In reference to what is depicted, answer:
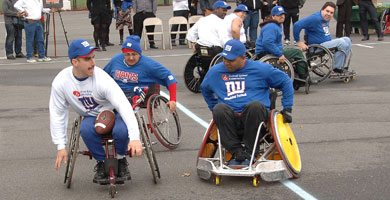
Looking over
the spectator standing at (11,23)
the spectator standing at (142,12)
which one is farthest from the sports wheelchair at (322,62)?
the spectator standing at (11,23)

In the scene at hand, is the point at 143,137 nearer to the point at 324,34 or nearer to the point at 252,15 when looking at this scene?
the point at 324,34

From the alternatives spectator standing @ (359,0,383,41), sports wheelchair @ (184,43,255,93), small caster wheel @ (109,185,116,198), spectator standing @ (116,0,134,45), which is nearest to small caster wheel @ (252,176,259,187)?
small caster wheel @ (109,185,116,198)

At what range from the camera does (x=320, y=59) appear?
1288cm

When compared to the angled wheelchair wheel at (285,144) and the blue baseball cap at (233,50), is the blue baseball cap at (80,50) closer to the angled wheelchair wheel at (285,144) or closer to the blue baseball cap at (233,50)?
the blue baseball cap at (233,50)

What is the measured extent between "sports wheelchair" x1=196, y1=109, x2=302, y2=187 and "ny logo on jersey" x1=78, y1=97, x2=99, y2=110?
3.99 ft

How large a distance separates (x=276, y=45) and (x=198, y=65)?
1.58 m

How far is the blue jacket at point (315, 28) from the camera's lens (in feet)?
41.8

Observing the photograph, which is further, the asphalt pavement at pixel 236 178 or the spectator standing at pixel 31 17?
the spectator standing at pixel 31 17

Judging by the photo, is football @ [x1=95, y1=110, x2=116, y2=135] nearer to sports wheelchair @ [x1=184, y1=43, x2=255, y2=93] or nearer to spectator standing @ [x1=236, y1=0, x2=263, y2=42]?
sports wheelchair @ [x1=184, y1=43, x2=255, y2=93]

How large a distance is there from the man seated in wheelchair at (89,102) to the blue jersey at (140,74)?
5.22ft

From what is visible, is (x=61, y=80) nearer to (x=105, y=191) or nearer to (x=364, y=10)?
(x=105, y=191)

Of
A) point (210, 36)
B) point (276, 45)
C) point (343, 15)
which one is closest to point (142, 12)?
point (343, 15)

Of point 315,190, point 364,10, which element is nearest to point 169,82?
point 315,190

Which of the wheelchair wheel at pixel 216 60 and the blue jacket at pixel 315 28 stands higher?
Answer: the blue jacket at pixel 315 28
